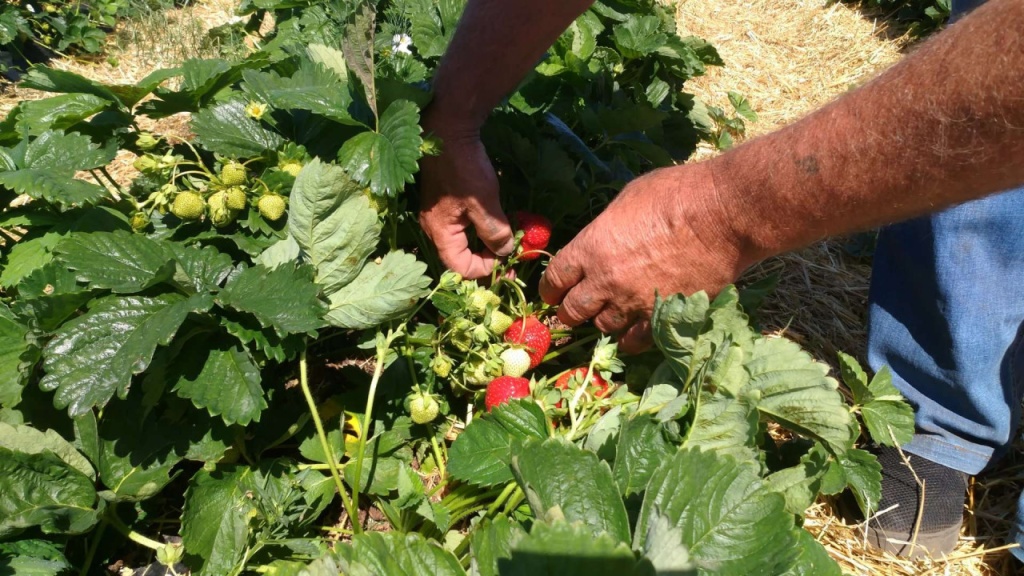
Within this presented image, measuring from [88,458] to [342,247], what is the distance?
0.54 meters

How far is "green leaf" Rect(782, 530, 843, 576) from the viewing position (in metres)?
0.98

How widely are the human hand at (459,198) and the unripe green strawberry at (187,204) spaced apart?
16.5 inches

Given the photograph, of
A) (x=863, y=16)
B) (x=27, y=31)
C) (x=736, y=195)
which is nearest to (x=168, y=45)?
(x=27, y=31)

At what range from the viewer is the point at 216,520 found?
3.84ft

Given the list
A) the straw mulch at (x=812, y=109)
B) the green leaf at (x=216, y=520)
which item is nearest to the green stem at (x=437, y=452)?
the green leaf at (x=216, y=520)

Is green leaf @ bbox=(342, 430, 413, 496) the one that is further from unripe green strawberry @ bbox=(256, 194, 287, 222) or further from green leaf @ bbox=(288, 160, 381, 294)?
unripe green strawberry @ bbox=(256, 194, 287, 222)

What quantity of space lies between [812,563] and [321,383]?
1041 millimetres

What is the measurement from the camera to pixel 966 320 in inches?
56.2

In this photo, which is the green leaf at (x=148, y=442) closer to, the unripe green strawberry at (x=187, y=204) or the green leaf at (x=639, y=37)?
the unripe green strawberry at (x=187, y=204)

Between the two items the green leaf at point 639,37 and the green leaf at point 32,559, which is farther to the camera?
the green leaf at point 639,37

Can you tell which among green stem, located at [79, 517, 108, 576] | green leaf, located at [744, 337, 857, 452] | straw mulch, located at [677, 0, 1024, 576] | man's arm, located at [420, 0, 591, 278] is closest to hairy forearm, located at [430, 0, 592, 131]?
man's arm, located at [420, 0, 591, 278]

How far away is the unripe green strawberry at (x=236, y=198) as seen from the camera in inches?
50.0

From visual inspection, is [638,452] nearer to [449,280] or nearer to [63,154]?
[449,280]

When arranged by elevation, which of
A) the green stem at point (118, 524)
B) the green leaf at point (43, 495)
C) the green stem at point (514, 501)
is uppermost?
the green leaf at point (43, 495)
